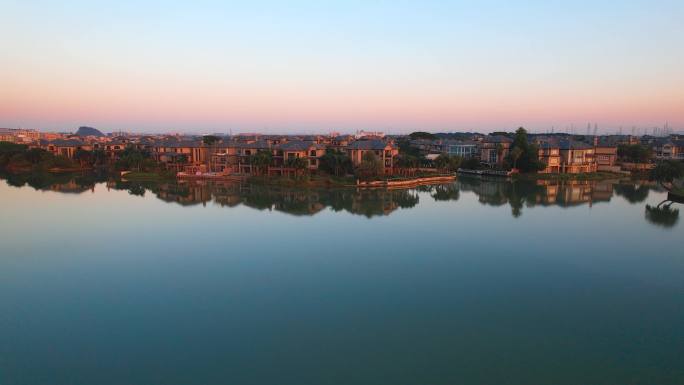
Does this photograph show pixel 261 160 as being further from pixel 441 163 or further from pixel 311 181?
pixel 441 163

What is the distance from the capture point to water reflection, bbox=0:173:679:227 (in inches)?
809

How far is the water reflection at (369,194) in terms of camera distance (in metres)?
20.5

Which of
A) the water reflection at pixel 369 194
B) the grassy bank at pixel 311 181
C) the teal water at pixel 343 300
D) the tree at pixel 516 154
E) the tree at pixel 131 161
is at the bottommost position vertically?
the teal water at pixel 343 300

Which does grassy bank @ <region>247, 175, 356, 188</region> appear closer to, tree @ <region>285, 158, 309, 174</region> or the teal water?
tree @ <region>285, 158, 309, 174</region>

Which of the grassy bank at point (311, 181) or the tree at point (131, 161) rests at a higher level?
the tree at point (131, 161)

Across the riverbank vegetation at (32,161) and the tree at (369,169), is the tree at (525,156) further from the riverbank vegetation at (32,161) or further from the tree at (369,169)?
the riverbank vegetation at (32,161)

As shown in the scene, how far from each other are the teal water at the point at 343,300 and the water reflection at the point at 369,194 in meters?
2.08

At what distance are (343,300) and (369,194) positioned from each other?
1508 centimetres

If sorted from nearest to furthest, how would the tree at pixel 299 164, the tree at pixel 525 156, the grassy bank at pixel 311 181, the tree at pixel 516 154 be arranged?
the grassy bank at pixel 311 181 < the tree at pixel 299 164 < the tree at pixel 525 156 < the tree at pixel 516 154

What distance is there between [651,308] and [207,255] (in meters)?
11.1

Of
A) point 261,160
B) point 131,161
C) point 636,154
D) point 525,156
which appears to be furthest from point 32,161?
point 636,154

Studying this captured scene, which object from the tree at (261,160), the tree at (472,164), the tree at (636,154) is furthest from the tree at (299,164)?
the tree at (636,154)

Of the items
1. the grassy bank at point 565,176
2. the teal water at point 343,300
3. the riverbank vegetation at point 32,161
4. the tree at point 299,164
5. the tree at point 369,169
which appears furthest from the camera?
the riverbank vegetation at point 32,161

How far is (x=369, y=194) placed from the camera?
24234mm
